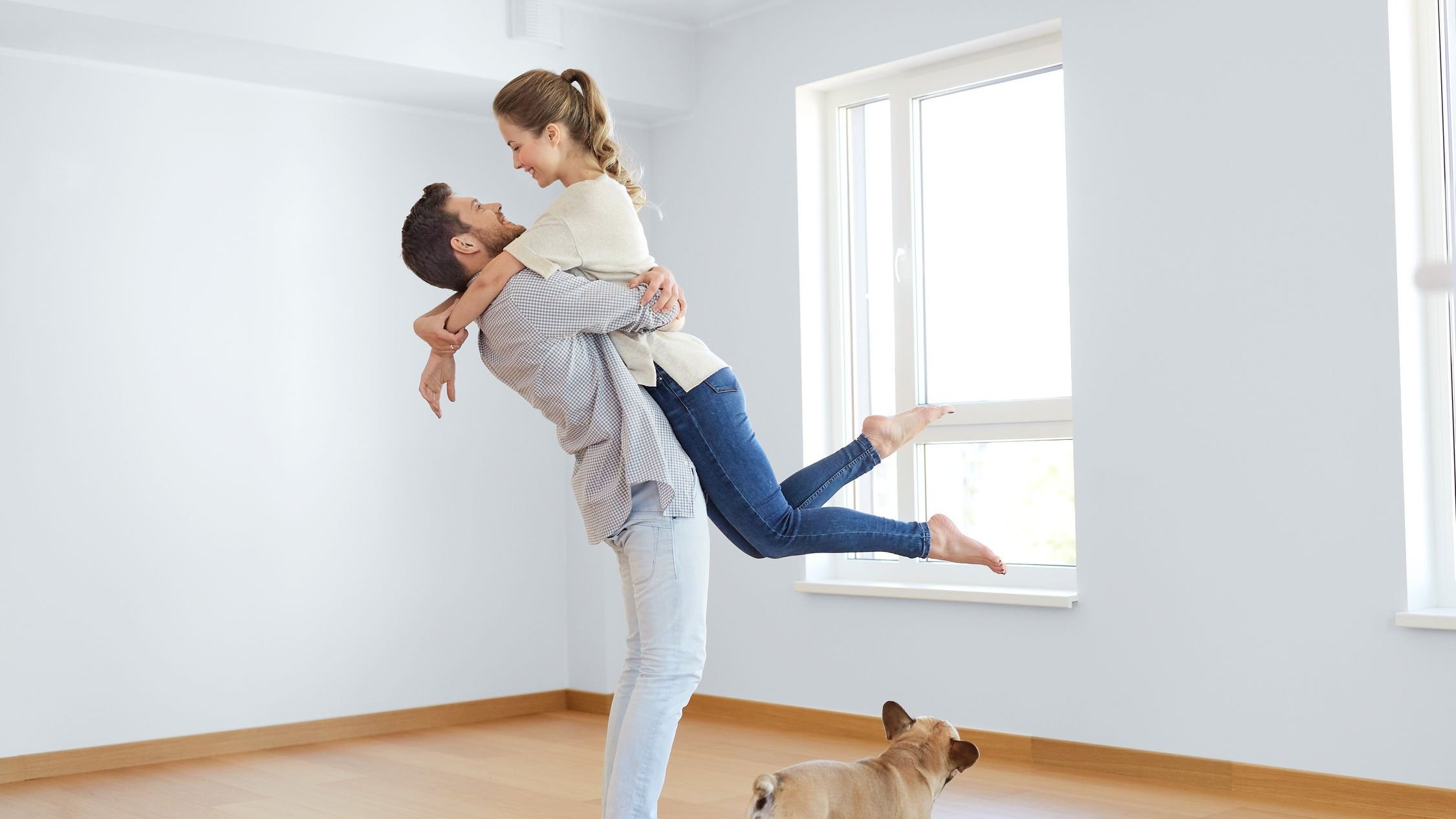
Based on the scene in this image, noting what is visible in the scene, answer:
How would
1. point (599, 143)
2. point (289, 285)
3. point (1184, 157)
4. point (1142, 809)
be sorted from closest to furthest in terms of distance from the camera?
point (599, 143) → point (1142, 809) → point (1184, 157) → point (289, 285)

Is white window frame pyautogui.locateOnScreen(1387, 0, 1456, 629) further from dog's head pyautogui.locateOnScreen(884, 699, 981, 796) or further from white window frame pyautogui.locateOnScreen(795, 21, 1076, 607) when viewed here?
dog's head pyautogui.locateOnScreen(884, 699, 981, 796)

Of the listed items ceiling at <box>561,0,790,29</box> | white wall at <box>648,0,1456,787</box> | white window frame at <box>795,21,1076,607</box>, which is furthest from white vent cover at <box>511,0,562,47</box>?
white wall at <box>648,0,1456,787</box>

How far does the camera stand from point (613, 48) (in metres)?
4.64

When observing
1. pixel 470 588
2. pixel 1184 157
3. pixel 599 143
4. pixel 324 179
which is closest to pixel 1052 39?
pixel 1184 157

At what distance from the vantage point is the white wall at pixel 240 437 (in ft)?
12.6

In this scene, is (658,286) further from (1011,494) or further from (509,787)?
(1011,494)

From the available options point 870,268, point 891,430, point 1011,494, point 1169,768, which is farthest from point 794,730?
point 891,430

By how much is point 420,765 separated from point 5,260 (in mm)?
1888

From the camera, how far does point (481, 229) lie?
7.44ft

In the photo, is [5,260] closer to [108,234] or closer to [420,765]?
[108,234]

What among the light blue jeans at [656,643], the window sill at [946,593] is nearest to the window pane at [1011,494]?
the window sill at [946,593]

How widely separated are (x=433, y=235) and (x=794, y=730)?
2.64m

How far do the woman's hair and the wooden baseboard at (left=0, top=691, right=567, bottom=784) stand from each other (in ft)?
8.61

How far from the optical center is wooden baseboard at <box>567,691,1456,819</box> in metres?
3.03
